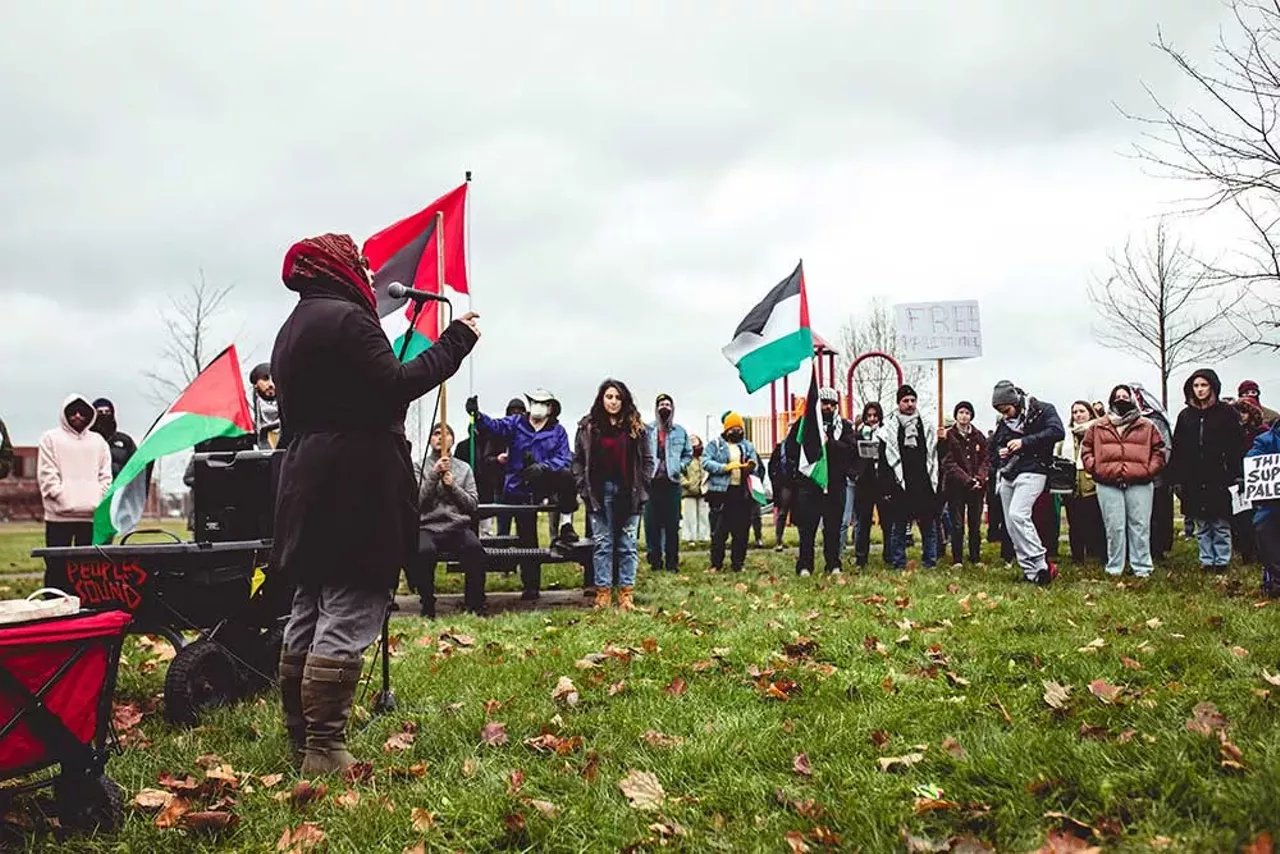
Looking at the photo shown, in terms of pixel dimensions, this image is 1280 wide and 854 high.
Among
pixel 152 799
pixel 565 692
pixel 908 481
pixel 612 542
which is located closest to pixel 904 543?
pixel 908 481

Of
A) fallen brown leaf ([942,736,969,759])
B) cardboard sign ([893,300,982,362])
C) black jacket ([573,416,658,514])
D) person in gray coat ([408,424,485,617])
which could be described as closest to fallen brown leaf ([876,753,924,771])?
fallen brown leaf ([942,736,969,759])

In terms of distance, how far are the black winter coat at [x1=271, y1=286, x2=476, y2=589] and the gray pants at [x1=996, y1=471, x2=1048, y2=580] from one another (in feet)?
25.9

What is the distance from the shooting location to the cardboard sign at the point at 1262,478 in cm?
839

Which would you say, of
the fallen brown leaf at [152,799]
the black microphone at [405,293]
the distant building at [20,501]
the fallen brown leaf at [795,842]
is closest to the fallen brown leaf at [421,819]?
the fallen brown leaf at [152,799]

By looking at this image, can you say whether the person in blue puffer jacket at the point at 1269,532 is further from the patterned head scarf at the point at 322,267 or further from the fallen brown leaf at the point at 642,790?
the patterned head scarf at the point at 322,267

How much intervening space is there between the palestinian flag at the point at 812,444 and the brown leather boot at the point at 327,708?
8639 millimetres

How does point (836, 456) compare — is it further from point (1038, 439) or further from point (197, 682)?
point (197, 682)

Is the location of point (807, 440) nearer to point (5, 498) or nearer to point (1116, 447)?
point (1116, 447)

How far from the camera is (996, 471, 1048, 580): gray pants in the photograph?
1030cm

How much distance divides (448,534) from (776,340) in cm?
525

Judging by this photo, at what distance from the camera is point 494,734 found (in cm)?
459

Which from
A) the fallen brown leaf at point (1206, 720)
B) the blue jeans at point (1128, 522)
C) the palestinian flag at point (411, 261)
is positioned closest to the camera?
the fallen brown leaf at point (1206, 720)

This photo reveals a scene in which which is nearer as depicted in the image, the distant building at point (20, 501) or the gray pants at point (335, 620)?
the gray pants at point (335, 620)

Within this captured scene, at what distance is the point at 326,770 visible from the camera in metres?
4.12
